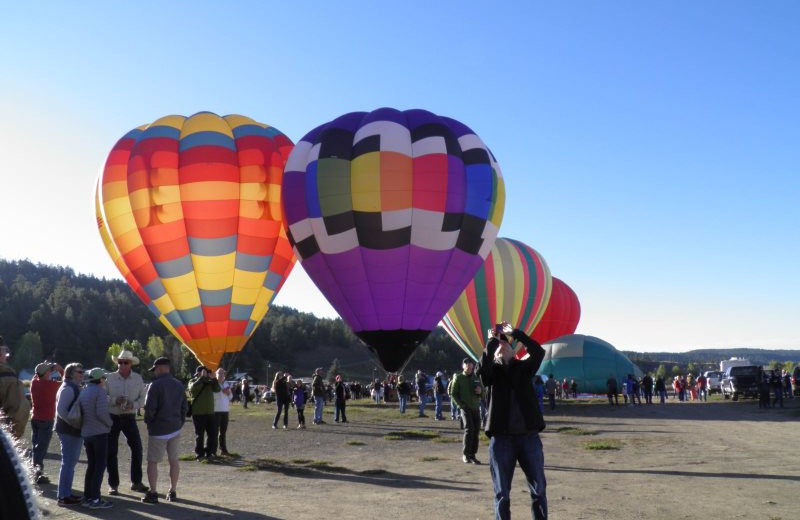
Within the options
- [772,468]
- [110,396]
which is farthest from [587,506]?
[110,396]

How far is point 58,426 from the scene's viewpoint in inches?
299

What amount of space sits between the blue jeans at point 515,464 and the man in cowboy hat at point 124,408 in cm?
504

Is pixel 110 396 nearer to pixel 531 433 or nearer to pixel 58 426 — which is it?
pixel 58 426

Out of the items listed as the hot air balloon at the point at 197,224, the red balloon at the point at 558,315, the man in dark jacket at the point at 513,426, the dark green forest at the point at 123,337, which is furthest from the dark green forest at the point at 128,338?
the man in dark jacket at the point at 513,426

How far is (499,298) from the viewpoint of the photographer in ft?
91.7

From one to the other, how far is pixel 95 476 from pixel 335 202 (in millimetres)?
11063

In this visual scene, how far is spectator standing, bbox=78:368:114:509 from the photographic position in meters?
7.30

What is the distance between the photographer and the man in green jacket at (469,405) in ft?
34.5

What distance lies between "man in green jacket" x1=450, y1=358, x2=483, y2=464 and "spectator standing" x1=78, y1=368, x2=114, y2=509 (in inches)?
205

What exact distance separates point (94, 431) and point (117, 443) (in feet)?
3.94

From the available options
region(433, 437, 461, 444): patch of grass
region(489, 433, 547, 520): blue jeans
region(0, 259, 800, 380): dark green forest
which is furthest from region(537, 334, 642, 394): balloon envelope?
region(0, 259, 800, 380): dark green forest

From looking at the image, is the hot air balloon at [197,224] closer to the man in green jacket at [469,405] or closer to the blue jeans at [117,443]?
the man in green jacket at [469,405]

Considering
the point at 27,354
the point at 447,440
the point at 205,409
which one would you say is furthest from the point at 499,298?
the point at 27,354

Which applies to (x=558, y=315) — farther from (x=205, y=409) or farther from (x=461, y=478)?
(x=461, y=478)
